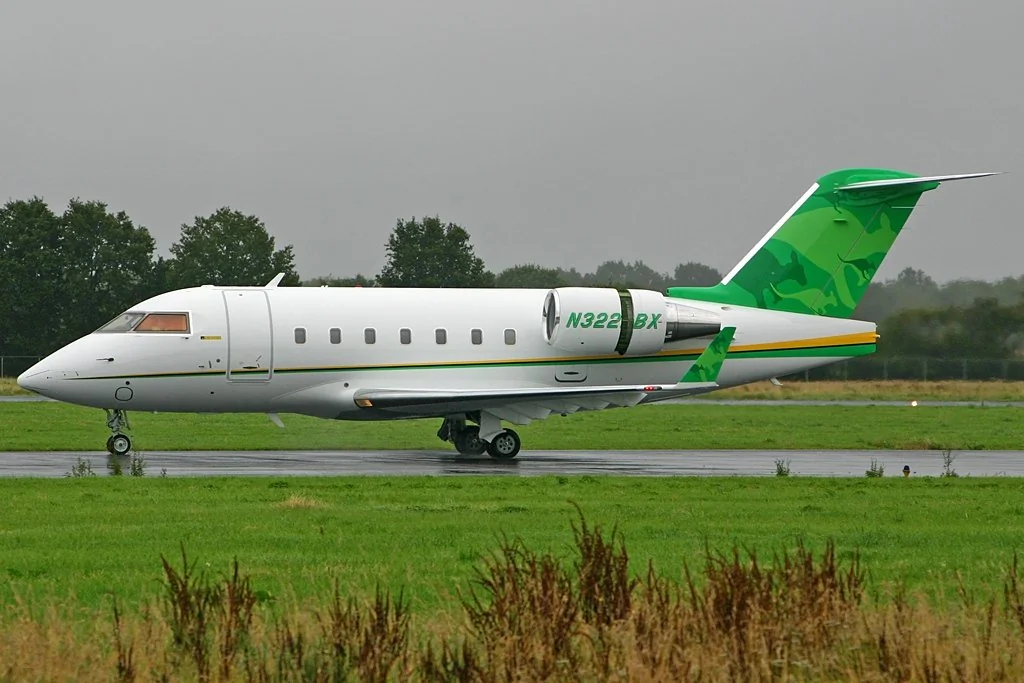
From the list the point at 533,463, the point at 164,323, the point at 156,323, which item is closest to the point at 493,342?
the point at 533,463

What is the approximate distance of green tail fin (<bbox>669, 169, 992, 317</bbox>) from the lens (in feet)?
95.1

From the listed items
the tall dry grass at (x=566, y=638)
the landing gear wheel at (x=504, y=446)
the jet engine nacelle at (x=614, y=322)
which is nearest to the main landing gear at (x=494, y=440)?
the landing gear wheel at (x=504, y=446)

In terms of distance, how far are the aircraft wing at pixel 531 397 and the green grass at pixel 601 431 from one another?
12.4ft

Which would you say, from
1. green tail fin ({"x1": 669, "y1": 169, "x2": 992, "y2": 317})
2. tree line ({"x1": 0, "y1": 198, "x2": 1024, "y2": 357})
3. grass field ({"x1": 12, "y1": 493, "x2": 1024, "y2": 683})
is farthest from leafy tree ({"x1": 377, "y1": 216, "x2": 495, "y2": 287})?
grass field ({"x1": 12, "y1": 493, "x2": 1024, "y2": 683})

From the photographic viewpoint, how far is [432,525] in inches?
578

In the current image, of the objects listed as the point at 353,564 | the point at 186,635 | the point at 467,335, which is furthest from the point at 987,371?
the point at 186,635

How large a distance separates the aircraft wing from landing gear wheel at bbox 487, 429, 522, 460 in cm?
37

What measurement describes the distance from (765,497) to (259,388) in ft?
36.5

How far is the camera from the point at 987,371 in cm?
5884

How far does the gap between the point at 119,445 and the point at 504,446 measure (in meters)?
6.97

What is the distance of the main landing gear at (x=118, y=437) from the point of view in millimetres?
25859

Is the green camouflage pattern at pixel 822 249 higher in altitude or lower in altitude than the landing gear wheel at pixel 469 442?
higher

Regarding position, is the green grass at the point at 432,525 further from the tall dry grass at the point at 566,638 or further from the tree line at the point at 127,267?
the tree line at the point at 127,267

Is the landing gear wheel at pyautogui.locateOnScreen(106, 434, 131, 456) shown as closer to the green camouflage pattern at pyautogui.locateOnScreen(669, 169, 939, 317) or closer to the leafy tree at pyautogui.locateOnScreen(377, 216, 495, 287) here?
the green camouflage pattern at pyautogui.locateOnScreen(669, 169, 939, 317)
